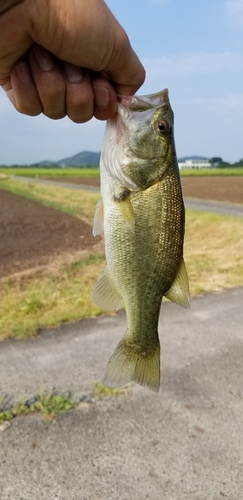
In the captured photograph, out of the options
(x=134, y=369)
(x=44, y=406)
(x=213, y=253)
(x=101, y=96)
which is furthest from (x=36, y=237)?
(x=101, y=96)

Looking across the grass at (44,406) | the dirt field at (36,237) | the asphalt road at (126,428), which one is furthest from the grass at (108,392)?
the dirt field at (36,237)

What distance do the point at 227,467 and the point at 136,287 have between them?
2.91 metres

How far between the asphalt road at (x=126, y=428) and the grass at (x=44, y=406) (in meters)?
0.10

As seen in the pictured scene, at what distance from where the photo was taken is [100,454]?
472 centimetres

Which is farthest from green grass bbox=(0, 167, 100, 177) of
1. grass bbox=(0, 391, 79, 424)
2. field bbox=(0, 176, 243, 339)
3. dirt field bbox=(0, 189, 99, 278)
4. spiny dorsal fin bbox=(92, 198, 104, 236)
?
spiny dorsal fin bbox=(92, 198, 104, 236)

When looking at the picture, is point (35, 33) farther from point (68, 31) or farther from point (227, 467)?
point (227, 467)

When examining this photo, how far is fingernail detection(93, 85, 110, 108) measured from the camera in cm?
220

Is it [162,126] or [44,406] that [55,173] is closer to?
[44,406]

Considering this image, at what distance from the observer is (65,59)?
2061 mm

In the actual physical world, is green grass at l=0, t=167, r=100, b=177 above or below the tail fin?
below

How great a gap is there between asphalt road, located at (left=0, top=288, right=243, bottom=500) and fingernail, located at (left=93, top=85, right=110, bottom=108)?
3.29 metres

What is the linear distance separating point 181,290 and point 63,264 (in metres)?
9.86

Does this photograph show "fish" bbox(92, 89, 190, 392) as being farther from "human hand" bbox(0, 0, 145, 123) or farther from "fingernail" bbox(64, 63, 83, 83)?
"fingernail" bbox(64, 63, 83, 83)

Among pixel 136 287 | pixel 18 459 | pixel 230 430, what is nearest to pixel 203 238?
pixel 230 430
